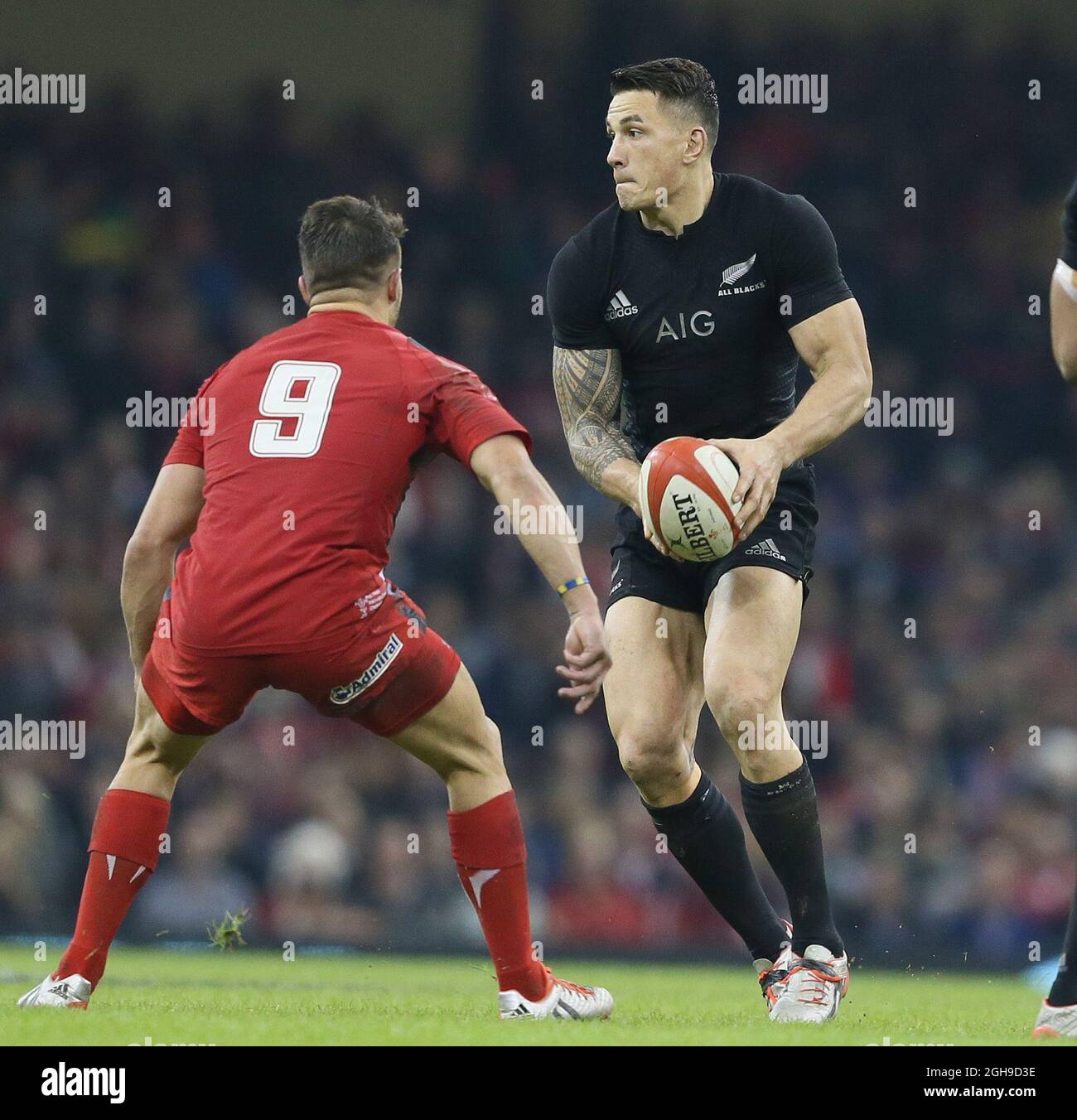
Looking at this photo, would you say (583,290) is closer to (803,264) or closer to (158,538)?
(803,264)

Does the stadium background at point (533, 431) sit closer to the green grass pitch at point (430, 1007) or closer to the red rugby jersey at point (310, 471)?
the green grass pitch at point (430, 1007)

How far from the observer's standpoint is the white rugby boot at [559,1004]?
15.4 ft

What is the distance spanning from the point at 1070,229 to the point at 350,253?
1.90m

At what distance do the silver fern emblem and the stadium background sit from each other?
5.04m

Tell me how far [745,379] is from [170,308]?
804cm

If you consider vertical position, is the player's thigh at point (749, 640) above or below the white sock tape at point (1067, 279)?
below

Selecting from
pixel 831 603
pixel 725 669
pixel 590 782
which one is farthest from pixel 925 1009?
pixel 831 603

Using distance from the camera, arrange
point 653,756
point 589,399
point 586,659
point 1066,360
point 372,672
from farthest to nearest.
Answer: point 589,399 → point 653,756 → point 372,672 → point 1066,360 → point 586,659

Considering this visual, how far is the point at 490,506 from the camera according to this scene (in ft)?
40.9

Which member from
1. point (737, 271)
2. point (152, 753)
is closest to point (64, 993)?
point (152, 753)

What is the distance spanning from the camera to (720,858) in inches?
218

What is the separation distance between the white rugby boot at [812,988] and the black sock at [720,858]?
0.42 metres

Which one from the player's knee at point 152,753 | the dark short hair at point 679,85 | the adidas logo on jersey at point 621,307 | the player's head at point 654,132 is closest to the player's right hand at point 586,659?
the player's knee at point 152,753

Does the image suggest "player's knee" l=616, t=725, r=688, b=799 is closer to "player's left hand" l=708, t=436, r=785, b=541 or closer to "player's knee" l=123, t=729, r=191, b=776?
"player's left hand" l=708, t=436, r=785, b=541
